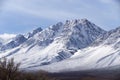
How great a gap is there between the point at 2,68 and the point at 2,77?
57.7 inches

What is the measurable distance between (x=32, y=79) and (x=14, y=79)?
14273 millimetres

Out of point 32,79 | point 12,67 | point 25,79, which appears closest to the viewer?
point 12,67

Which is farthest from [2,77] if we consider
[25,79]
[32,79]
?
[32,79]

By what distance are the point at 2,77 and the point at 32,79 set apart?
13.4 meters

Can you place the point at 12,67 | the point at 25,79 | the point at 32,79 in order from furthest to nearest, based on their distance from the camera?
the point at 32,79 → the point at 25,79 → the point at 12,67

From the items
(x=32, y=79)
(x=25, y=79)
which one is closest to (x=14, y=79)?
(x=25, y=79)

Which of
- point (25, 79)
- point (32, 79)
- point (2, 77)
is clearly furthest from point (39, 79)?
point (2, 77)

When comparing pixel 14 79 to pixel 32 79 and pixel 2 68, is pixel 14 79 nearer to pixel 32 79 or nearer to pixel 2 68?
pixel 2 68

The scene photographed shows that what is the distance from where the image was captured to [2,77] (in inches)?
2078

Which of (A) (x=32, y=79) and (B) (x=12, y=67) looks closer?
(B) (x=12, y=67)

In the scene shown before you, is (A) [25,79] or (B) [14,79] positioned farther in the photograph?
(A) [25,79]

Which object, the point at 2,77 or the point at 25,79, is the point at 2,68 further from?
the point at 25,79

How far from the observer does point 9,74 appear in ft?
167

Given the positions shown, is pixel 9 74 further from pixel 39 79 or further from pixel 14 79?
pixel 39 79
